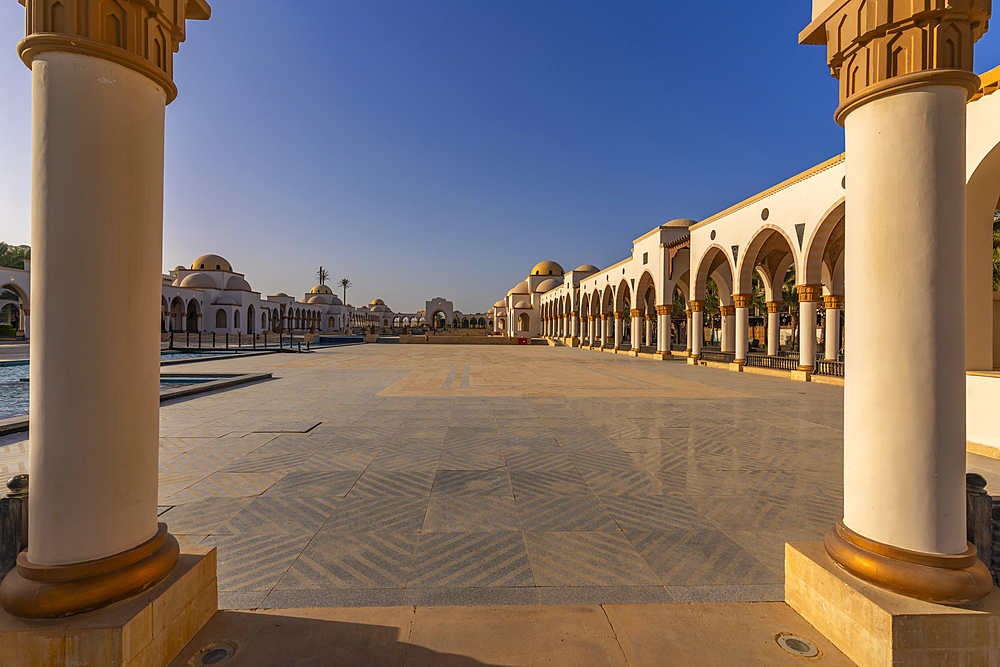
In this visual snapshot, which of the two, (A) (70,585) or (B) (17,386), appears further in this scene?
(B) (17,386)

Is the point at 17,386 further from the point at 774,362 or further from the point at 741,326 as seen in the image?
the point at 774,362

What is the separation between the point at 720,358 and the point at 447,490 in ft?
66.6

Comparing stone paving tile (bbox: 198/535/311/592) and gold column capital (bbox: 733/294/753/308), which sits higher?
gold column capital (bbox: 733/294/753/308)

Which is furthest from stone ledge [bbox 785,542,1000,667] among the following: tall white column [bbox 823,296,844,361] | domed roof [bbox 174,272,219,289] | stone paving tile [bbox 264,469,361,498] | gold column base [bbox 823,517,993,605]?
domed roof [bbox 174,272,219,289]

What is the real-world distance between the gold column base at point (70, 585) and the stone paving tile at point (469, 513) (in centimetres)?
175

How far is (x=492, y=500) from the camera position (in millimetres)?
3963

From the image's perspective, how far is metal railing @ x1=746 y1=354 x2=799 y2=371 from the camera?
17.0 meters

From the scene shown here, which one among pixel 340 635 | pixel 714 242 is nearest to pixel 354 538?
pixel 340 635

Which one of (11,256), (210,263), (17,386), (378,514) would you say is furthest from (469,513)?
(210,263)

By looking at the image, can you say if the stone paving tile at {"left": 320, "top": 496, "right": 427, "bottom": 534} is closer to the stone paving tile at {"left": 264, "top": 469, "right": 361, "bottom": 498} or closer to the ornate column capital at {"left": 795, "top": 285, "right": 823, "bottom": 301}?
the stone paving tile at {"left": 264, "top": 469, "right": 361, "bottom": 498}

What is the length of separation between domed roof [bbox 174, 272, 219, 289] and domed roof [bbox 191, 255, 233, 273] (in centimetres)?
511

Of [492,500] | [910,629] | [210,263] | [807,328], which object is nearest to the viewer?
[910,629]

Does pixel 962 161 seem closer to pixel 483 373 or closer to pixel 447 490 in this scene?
pixel 447 490

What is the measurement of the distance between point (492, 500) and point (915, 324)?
9.97ft
